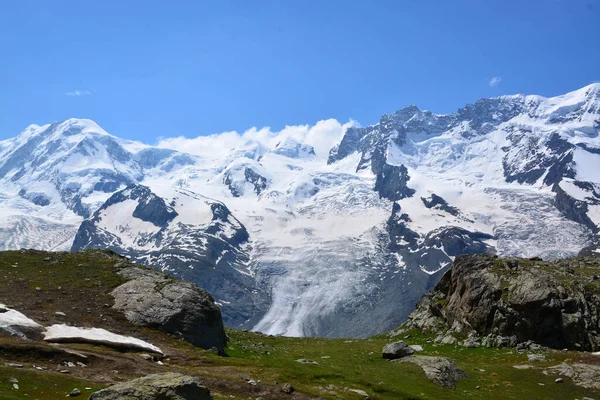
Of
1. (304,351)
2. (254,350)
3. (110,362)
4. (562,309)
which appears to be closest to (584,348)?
(562,309)

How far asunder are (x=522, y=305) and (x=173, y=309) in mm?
44674

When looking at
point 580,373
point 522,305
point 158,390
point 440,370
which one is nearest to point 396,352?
point 440,370

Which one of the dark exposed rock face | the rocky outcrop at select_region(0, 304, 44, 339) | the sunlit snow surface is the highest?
the dark exposed rock face

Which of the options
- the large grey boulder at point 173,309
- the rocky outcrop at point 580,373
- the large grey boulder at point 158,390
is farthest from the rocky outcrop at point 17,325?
the rocky outcrop at point 580,373

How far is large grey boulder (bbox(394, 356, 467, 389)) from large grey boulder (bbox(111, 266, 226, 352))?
2090cm

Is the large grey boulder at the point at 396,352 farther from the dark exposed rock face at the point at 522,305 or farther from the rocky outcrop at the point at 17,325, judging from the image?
the rocky outcrop at the point at 17,325

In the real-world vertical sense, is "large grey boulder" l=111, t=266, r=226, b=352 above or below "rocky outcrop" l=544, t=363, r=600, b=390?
above

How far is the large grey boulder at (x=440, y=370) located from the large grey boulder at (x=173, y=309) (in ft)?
68.6

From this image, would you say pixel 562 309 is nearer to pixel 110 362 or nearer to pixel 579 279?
pixel 579 279

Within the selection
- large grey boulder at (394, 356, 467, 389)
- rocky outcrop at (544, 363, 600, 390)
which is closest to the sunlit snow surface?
large grey boulder at (394, 356, 467, 389)

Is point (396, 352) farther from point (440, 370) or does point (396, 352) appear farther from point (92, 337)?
point (92, 337)

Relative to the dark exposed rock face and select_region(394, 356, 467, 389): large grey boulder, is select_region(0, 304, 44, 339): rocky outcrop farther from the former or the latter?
the dark exposed rock face

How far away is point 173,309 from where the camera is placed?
5825 cm

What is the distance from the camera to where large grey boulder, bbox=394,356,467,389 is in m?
51.3
